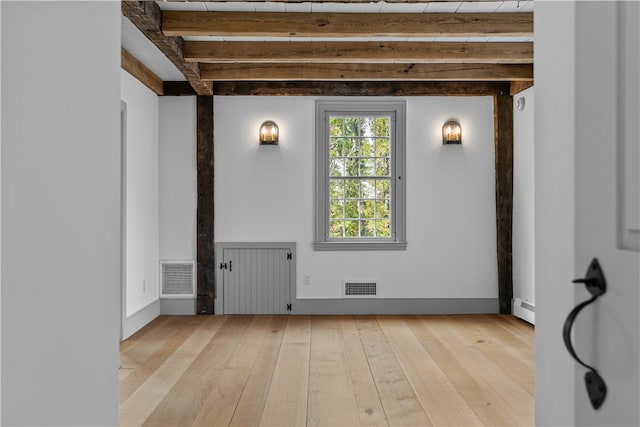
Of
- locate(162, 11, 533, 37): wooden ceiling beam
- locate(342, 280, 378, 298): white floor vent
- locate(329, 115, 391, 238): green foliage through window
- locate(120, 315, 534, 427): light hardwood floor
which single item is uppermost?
locate(162, 11, 533, 37): wooden ceiling beam

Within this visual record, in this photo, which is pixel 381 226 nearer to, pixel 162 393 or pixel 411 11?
pixel 411 11

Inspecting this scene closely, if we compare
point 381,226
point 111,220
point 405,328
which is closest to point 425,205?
point 381,226

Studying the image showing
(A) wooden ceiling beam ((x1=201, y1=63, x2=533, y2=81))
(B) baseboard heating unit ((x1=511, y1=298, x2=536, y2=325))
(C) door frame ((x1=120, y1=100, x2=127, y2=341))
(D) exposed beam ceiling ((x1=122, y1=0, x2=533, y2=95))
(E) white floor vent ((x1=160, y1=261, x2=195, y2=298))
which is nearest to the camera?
(D) exposed beam ceiling ((x1=122, y1=0, x2=533, y2=95))

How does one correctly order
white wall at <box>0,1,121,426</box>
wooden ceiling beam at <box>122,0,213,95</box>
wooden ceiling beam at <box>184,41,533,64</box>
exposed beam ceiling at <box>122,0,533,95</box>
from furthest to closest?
wooden ceiling beam at <box>184,41,533,64</box> → exposed beam ceiling at <box>122,0,533,95</box> → wooden ceiling beam at <box>122,0,213,95</box> → white wall at <box>0,1,121,426</box>

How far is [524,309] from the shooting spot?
5410 mm

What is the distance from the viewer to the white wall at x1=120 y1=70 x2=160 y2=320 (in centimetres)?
479

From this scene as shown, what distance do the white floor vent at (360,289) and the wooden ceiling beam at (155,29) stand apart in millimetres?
2648

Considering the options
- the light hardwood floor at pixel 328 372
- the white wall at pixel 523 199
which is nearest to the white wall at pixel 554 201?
the light hardwood floor at pixel 328 372

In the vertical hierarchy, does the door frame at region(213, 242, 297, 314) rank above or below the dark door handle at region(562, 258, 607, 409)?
below

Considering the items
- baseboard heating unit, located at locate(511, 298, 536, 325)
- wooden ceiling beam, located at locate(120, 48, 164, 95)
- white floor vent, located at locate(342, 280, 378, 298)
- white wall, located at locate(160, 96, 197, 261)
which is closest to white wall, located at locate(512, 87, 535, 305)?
baseboard heating unit, located at locate(511, 298, 536, 325)

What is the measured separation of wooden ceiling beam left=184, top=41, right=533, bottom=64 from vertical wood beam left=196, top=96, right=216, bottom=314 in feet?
4.02

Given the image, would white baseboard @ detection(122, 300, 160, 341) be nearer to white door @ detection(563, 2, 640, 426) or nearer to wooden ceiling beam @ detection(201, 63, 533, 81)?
wooden ceiling beam @ detection(201, 63, 533, 81)

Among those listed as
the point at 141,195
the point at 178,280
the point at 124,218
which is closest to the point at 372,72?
the point at 141,195

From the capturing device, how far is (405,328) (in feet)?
16.6
